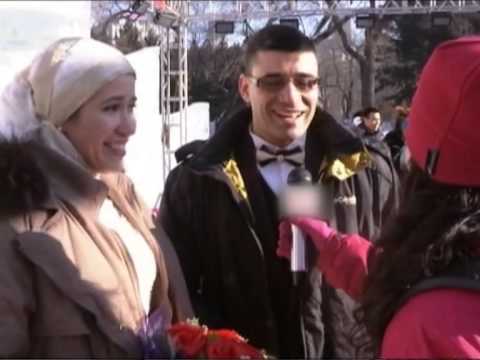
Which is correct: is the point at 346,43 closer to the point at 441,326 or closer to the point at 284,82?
the point at 284,82

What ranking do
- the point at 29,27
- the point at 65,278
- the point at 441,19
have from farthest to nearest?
the point at 441,19
the point at 29,27
the point at 65,278

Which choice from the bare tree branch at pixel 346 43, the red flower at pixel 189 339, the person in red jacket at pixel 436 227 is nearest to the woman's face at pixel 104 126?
the red flower at pixel 189 339

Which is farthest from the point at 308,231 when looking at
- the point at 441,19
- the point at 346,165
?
the point at 441,19

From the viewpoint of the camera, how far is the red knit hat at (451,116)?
1.21 m

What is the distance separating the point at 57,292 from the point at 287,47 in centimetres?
110

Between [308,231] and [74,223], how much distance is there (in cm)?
Result: 53

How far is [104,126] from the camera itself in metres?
2.00

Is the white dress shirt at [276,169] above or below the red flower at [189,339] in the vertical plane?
above

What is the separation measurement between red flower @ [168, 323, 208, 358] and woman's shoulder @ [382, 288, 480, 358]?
0.76m

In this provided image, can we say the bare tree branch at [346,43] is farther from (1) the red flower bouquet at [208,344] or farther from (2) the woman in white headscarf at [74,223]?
(1) the red flower bouquet at [208,344]

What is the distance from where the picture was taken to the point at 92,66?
6.52 feet

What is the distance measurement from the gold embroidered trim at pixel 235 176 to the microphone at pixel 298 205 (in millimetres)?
190

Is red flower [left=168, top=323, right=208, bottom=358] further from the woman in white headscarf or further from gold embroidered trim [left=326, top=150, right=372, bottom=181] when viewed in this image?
gold embroidered trim [left=326, top=150, right=372, bottom=181]

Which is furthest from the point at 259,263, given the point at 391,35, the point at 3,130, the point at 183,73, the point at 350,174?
the point at 391,35
